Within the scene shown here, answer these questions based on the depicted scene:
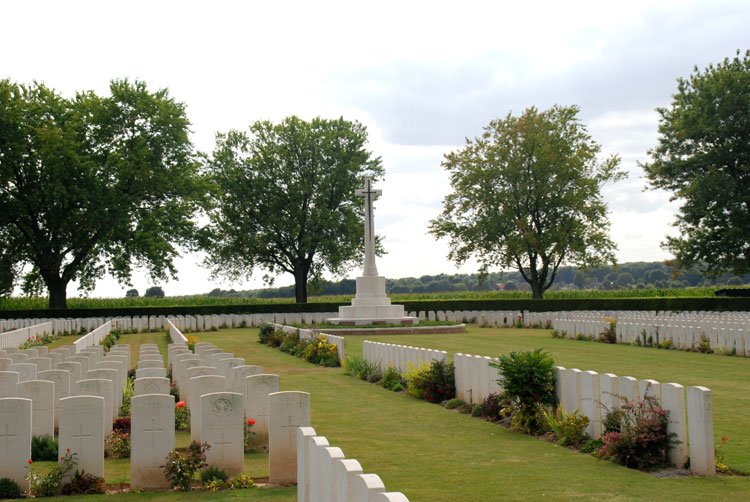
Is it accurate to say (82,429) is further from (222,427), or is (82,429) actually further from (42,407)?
(42,407)

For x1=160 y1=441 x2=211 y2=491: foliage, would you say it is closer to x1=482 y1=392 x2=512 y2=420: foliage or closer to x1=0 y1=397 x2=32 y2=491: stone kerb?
x1=0 y1=397 x2=32 y2=491: stone kerb

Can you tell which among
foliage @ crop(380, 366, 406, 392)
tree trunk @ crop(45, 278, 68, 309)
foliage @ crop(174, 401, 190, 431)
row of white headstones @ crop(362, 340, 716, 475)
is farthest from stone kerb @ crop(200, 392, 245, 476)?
tree trunk @ crop(45, 278, 68, 309)

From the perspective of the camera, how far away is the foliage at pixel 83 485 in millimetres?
5789

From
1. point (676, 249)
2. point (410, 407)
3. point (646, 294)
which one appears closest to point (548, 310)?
point (676, 249)

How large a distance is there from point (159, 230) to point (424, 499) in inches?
1401

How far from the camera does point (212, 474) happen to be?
5992 mm

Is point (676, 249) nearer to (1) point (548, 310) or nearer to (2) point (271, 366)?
(1) point (548, 310)

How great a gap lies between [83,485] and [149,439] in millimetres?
644

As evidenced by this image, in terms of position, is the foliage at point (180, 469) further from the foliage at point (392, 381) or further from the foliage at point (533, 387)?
the foliage at point (392, 381)

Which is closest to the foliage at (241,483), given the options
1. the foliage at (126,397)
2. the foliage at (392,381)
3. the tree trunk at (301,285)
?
the foliage at (126,397)

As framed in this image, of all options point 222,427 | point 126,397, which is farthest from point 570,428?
point 126,397

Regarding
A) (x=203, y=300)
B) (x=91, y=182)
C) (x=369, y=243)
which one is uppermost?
(x=91, y=182)

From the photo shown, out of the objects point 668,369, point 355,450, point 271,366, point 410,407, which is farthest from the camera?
point 271,366

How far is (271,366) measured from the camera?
16.4m
